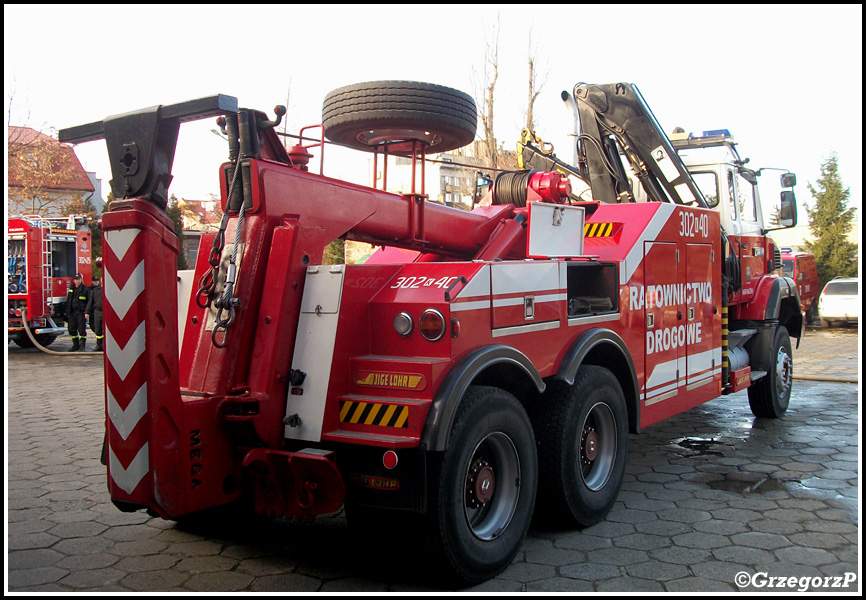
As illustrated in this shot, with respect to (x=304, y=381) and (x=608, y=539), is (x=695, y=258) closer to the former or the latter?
(x=608, y=539)

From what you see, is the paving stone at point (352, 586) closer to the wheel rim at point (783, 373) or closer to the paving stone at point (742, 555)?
the paving stone at point (742, 555)

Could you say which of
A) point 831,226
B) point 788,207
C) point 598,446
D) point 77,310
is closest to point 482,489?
point 598,446

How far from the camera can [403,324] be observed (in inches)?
139

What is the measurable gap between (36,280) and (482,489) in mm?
16078

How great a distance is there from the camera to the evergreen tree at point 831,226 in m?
27.8

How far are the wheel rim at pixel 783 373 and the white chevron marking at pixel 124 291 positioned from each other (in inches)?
277

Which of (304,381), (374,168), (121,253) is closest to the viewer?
(121,253)

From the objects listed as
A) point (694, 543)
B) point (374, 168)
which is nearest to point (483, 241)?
point (374, 168)

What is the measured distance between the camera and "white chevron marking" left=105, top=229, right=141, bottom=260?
10.7 feet

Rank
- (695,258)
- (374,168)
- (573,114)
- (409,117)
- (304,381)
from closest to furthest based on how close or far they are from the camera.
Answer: (304,381), (409,117), (374,168), (695,258), (573,114)

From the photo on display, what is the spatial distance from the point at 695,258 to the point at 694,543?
299cm

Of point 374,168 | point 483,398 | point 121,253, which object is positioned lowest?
point 483,398

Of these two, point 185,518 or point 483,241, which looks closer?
point 185,518

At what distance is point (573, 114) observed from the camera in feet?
25.0
